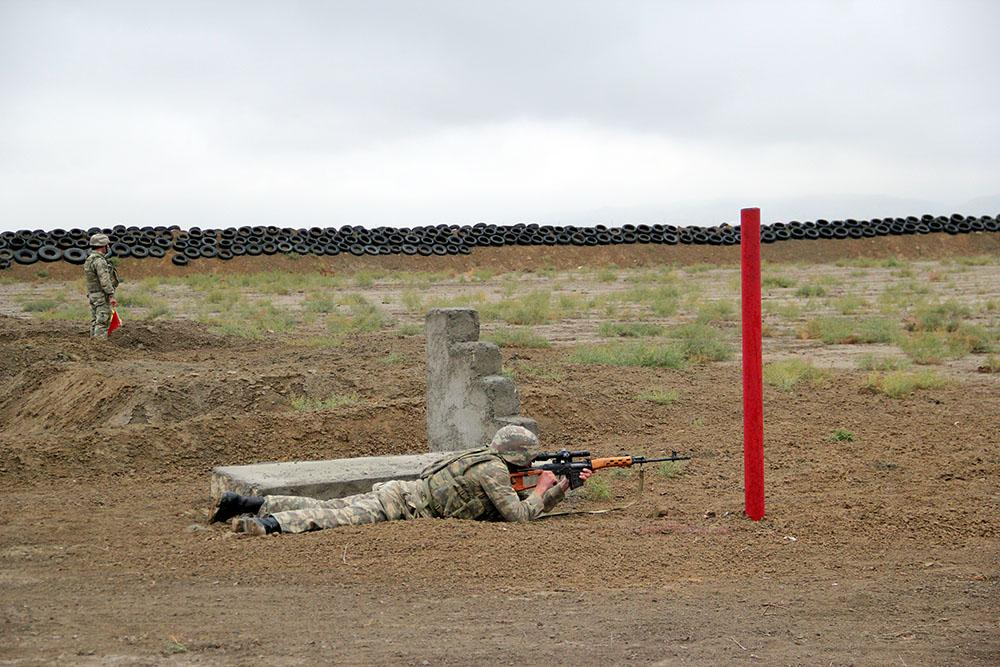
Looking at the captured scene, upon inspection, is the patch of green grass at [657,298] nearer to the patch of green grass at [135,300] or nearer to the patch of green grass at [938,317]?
the patch of green grass at [938,317]

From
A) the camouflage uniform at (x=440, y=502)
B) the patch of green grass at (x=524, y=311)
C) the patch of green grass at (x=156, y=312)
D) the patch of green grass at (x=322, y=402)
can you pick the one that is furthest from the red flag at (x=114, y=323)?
the camouflage uniform at (x=440, y=502)

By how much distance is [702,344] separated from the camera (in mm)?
17000

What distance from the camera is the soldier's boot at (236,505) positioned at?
293 inches

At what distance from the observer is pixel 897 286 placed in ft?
98.9

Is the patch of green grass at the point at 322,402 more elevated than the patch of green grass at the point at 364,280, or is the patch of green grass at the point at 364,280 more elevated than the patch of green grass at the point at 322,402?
the patch of green grass at the point at 364,280

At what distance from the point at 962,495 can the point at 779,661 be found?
3.82 m

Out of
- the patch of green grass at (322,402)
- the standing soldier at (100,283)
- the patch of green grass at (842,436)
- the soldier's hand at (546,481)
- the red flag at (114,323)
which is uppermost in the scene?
the standing soldier at (100,283)

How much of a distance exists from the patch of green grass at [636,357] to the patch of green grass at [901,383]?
8.67 feet

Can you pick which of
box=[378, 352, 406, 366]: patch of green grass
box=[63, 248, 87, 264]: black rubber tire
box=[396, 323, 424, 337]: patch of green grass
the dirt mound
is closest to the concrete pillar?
box=[378, 352, 406, 366]: patch of green grass

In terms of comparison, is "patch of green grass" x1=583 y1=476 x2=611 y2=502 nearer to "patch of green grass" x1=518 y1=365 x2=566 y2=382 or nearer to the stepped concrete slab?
the stepped concrete slab

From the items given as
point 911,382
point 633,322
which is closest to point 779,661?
point 911,382

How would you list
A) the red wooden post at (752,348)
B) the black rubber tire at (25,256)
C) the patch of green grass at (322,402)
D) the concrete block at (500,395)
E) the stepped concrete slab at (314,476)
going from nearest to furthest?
1. the red wooden post at (752,348)
2. the stepped concrete slab at (314,476)
3. the concrete block at (500,395)
4. the patch of green grass at (322,402)
5. the black rubber tire at (25,256)

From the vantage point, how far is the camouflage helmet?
745 centimetres

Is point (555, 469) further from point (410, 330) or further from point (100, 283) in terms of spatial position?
point (410, 330)
